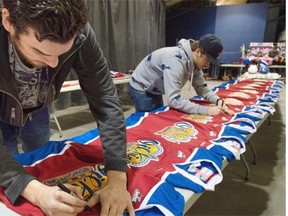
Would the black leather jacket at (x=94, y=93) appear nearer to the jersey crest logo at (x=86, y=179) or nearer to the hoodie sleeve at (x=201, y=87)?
the jersey crest logo at (x=86, y=179)

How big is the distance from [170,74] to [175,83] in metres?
0.07

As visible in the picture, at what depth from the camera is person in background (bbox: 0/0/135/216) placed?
1.72ft

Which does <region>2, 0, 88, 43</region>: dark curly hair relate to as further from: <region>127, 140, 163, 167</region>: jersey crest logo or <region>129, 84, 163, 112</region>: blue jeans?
<region>129, 84, 163, 112</region>: blue jeans

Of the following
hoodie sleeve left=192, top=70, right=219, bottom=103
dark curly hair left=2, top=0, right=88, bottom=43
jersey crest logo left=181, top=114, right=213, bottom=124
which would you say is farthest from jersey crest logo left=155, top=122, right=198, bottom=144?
dark curly hair left=2, top=0, right=88, bottom=43

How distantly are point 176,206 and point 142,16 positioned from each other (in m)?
4.99

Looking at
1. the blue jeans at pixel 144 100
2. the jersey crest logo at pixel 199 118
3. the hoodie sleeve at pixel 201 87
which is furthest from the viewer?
the hoodie sleeve at pixel 201 87

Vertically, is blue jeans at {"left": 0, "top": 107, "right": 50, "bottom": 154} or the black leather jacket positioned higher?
the black leather jacket

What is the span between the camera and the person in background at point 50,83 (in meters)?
0.52

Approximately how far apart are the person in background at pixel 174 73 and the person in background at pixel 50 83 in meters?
0.84

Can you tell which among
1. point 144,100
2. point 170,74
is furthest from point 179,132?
point 144,100

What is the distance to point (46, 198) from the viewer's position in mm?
618

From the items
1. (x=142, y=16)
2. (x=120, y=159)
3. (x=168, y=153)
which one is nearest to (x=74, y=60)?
(x=120, y=159)

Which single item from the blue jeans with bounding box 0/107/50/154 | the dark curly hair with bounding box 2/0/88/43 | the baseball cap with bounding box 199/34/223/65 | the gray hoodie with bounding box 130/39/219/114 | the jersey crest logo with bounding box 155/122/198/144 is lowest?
the jersey crest logo with bounding box 155/122/198/144

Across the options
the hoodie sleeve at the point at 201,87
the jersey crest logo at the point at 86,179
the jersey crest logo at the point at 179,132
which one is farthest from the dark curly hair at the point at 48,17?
the hoodie sleeve at the point at 201,87
